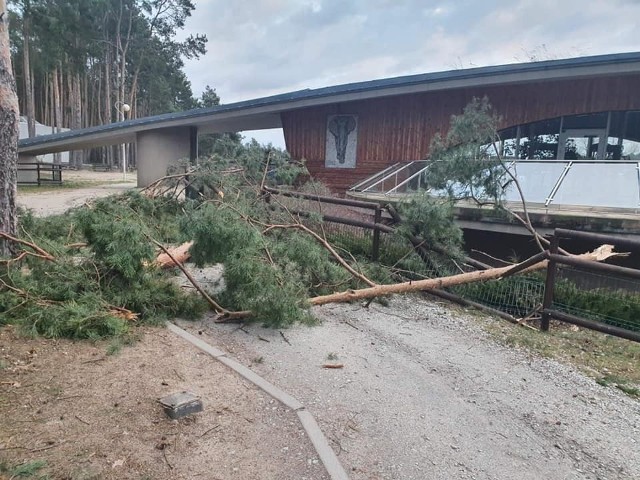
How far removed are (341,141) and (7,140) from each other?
1115 centimetres

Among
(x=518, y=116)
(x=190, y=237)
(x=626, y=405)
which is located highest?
(x=518, y=116)

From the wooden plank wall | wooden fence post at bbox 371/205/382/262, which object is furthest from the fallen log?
the wooden plank wall

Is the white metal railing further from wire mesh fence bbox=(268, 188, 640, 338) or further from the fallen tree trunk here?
the fallen tree trunk

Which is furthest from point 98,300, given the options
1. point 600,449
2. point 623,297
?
point 623,297

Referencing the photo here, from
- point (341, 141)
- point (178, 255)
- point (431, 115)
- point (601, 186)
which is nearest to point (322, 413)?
point (178, 255)

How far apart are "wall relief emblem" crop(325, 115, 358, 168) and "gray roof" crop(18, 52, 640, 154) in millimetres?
1138

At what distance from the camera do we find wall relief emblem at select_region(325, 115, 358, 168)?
48.8 ft

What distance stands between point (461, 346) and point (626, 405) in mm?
1507

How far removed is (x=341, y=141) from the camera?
15.1m

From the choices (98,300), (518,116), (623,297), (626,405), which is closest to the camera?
(626,405)

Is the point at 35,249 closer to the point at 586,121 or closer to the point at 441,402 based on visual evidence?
the point at 441,402

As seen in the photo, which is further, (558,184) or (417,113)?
(417,113)

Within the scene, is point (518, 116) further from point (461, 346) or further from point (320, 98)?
point (461, 346)

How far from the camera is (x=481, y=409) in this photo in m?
3.48
